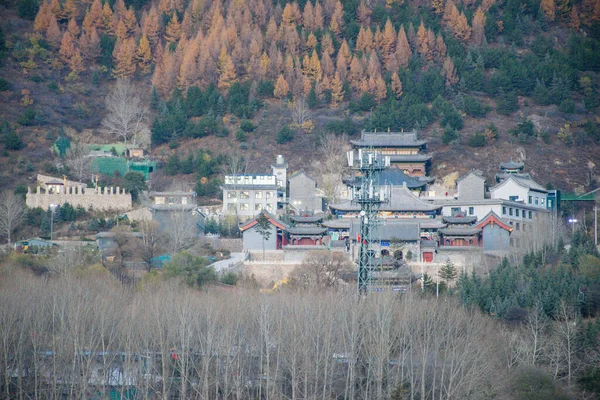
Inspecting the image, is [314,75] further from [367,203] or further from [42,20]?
[367,203]

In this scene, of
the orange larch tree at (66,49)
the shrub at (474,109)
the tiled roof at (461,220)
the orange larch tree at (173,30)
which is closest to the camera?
the tiled roof at (461,220)

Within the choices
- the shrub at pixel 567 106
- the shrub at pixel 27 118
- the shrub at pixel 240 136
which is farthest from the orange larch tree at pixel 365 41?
the shrub at pixel 27 118

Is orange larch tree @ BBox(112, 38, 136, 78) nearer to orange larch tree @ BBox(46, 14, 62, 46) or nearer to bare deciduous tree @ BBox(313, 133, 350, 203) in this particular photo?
orange larch tree @ BBox(46, 14, 62, 46)

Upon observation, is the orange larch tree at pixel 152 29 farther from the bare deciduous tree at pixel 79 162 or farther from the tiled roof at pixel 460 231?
the tiled roof at pixel 460 231

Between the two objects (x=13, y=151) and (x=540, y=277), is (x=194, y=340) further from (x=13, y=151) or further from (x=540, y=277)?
(x=13, y=151)

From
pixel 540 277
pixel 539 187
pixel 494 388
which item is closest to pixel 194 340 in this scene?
pixel 494 388

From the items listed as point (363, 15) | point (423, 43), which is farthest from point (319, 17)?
point (423, 43)
